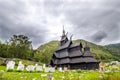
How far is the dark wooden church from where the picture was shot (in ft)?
180

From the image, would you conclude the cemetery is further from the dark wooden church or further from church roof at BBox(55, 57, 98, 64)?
the dark wooden church

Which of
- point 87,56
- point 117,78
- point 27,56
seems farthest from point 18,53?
point 117,78

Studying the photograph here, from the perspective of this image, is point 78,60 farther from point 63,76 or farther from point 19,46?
point 19,46

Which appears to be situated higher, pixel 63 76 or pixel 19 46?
pixel 19 46

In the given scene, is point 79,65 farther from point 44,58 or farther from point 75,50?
point 44,58

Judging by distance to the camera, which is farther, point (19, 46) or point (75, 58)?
point (19, 46)

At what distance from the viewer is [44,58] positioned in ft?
394

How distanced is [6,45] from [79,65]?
54830 mm

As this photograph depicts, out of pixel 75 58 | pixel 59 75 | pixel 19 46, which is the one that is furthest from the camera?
pixel 19 46

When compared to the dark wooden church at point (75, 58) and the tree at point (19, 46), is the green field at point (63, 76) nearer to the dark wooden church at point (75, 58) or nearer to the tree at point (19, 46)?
the dark wooden church at point (75, 58)

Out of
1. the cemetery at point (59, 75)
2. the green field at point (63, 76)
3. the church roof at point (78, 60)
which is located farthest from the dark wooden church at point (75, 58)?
the green field at point (63, 76)

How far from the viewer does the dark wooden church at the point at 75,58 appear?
2160 inches

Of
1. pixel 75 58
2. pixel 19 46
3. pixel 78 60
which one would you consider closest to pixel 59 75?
pixel 78 60

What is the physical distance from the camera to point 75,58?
189 ft
